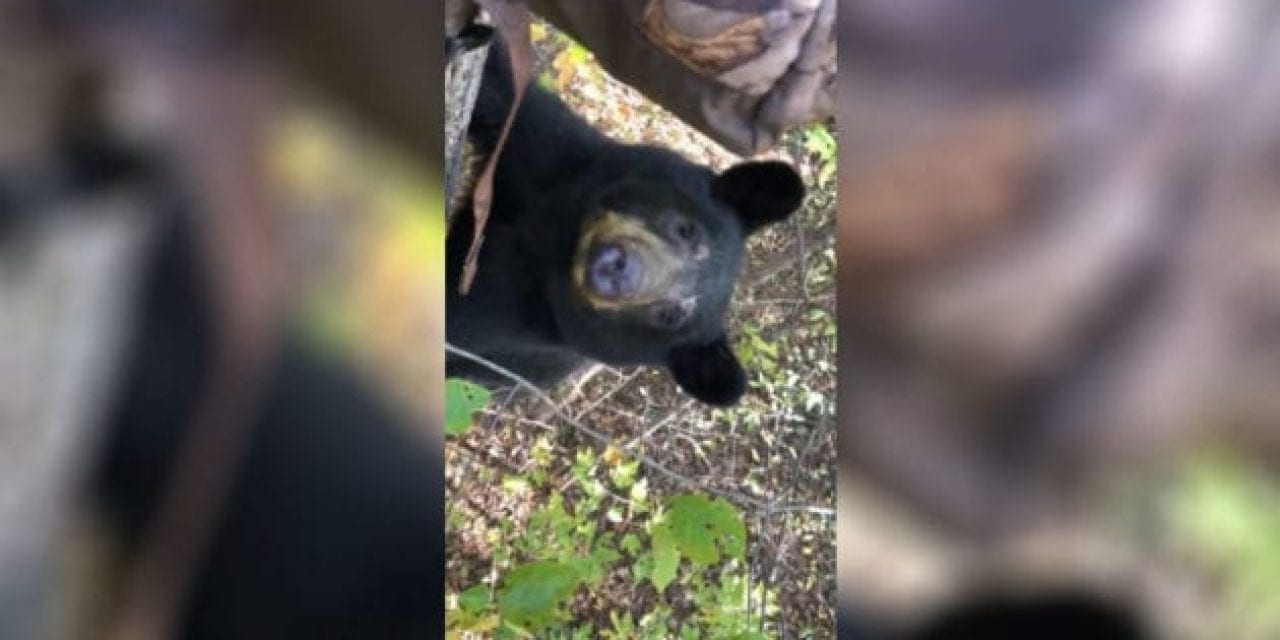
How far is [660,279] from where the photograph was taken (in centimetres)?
142

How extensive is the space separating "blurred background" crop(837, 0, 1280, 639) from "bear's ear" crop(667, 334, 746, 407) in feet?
0.67

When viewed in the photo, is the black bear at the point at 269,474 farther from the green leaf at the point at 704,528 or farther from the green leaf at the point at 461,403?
the green leaf at the point at 704,528

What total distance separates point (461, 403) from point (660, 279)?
0.25m

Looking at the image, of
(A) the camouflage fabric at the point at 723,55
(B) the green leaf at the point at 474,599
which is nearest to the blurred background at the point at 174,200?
(A) the camouflage fabric at the point at 723,55

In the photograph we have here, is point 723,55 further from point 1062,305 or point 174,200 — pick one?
point 174,200

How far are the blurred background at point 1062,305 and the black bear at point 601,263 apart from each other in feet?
0.79

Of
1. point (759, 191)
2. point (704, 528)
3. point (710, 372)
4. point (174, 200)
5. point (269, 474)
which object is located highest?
point (759, 191)

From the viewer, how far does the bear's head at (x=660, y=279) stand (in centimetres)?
140

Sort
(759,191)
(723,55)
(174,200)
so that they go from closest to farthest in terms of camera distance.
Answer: (174,200)
(723,55)
(759,191)

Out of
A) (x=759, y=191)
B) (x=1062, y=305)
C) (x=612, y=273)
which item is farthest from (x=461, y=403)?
(x=1062, y=305)

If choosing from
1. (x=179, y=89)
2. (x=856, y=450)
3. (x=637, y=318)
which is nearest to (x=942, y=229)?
(x=856, y=450)

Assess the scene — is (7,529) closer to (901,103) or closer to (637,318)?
(637,318)

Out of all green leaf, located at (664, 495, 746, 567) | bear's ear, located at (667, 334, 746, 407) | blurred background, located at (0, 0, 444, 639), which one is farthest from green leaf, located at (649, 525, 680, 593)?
blurred background, located at (0, 0, 444, 639)

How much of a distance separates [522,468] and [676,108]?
41 centimetres
